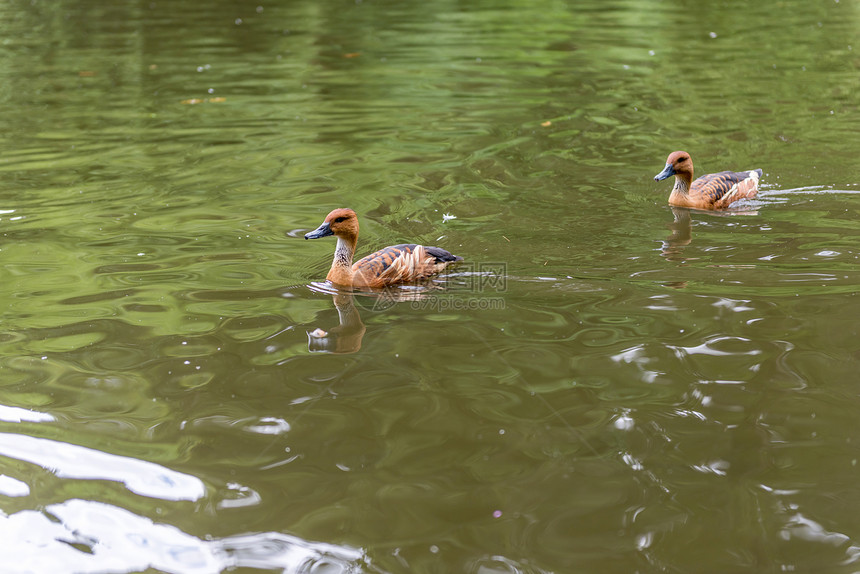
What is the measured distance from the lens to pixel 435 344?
5.36 metres

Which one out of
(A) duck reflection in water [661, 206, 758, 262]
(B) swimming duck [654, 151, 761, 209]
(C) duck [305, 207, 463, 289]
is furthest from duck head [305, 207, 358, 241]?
(B) swimming duck [654, 151, 761, 209]

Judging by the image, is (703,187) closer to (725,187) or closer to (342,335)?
(725,187)

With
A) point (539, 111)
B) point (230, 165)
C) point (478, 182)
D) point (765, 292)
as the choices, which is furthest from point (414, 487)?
point (539, 111)

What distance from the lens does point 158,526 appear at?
12.6 ft

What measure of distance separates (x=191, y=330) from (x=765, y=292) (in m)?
4.19

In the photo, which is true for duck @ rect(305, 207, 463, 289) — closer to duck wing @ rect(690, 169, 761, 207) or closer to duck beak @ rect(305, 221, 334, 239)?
duck beak @ rect(305, 221, 334, 239)

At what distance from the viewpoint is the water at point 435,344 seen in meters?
3.76

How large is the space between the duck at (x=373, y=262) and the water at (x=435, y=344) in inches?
6.1

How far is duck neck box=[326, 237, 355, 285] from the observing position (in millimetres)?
6316

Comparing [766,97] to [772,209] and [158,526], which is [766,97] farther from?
[158,526]

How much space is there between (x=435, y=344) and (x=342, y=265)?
1374mm

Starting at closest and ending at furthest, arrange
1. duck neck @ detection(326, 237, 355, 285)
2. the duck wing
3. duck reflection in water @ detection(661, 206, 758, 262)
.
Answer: duck neck @ detection(326, 237, 355, 285)
duck reflection in water @ detection(661, 206, 758, 262)
the duck wing

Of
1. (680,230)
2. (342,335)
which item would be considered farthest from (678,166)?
(342,335)

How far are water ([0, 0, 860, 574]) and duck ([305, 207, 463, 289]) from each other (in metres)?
0.15
